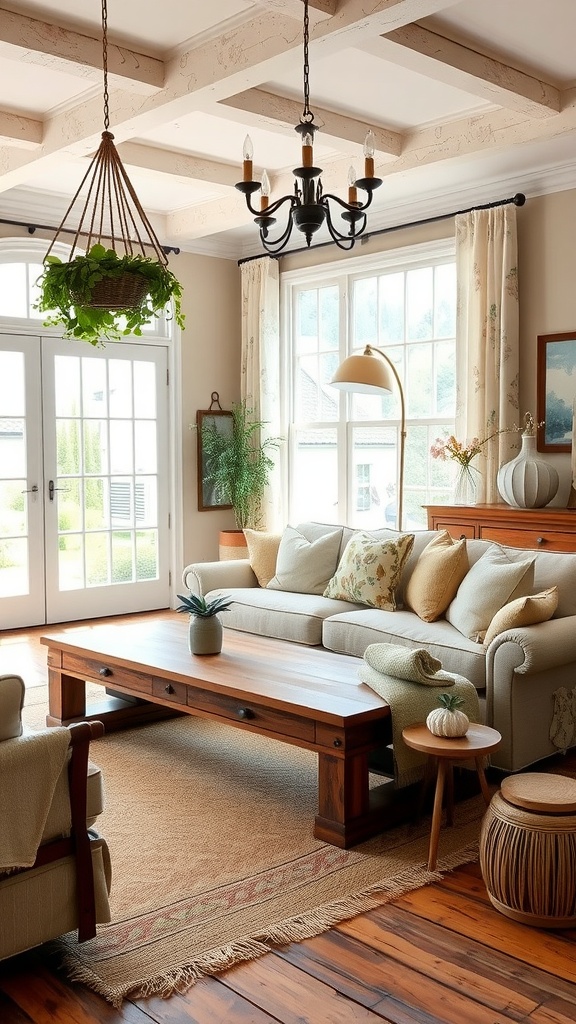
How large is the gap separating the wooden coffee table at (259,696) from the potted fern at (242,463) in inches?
110

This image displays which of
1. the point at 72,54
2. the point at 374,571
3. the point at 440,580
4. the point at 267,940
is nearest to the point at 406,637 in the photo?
the point at 440,580

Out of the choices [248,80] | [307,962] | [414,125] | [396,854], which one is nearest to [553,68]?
[414,125]

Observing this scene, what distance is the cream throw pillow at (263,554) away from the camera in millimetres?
5688

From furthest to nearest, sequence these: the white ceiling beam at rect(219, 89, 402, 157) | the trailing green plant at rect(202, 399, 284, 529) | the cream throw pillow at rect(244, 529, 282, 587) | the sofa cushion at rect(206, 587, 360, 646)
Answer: the trailing green plant at rect(202, 399, 284, 529)
the cream throw pillow at rect(244, 529, 282, 587)
the sofa cushion at rect(206, 587, 360, 646)
the white ceiling beam at rect(219, 89, 402, 157)

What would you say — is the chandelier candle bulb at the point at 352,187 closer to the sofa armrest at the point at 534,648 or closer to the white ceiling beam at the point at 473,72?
the white ceiling beam at the point at 473,72

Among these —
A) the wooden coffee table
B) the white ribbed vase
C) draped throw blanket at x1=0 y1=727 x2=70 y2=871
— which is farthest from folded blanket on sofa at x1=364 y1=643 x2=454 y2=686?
the white ribbed vase

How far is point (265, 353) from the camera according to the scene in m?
7.51

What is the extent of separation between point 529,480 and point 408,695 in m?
2.43

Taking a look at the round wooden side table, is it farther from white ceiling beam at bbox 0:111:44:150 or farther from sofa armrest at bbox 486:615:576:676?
white ceiling beam at bbox 0:111:44:150

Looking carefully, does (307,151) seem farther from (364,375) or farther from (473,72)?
(364,375)

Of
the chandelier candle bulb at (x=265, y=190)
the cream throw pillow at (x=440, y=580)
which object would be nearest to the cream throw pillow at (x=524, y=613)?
the cream throw pillow at (x=440, y=580)

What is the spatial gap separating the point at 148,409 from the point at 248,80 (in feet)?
11.8

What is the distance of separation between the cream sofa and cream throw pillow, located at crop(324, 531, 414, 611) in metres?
0.06

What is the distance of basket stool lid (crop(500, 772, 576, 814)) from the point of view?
8.48 ft
